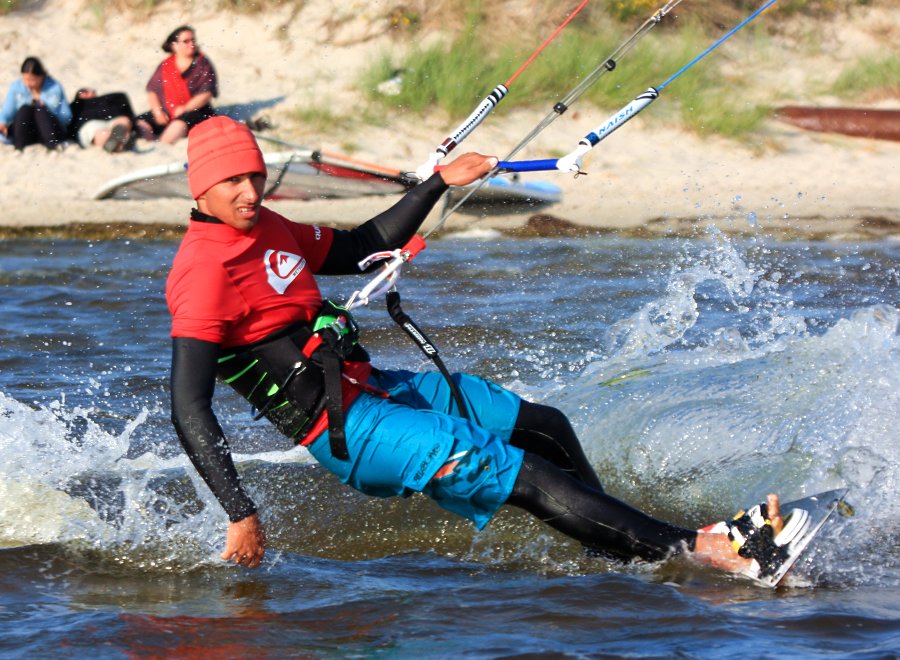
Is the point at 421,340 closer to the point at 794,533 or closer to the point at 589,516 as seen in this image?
the point at 589,516

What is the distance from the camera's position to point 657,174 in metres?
14.2

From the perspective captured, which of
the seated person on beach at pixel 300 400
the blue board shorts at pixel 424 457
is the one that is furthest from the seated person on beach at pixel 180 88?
the blue board shorts at pixel 424 457

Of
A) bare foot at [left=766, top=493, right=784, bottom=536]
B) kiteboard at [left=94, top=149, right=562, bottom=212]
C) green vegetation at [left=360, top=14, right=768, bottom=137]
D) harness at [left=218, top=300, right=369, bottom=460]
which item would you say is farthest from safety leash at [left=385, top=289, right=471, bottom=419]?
green vegetation at [left=360, top=14, right=768, bottom=137]

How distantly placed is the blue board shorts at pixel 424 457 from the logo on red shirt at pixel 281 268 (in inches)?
17.4

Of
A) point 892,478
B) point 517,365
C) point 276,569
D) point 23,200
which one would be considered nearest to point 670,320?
point 517,365

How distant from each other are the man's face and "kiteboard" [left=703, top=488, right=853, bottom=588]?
5.95ft

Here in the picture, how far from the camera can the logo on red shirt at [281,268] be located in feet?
13.8

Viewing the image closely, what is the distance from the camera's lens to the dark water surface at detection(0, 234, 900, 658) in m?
4.23

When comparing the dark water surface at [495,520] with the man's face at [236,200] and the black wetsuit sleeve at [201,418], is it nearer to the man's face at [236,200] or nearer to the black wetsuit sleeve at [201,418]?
the black wetsuit sleeve at [201,418]

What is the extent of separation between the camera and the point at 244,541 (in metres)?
4.09

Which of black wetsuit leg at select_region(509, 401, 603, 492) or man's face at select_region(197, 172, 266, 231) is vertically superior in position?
man's face at select_region(197, 172, 266, 231)

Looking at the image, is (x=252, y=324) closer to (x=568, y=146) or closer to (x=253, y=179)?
(x=253, y=179)

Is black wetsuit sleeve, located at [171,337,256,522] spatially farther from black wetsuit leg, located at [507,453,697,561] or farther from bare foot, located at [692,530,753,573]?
bare foot, located at [692,530,753,573]

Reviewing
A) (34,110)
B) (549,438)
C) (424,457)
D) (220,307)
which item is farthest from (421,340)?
(34,110)
